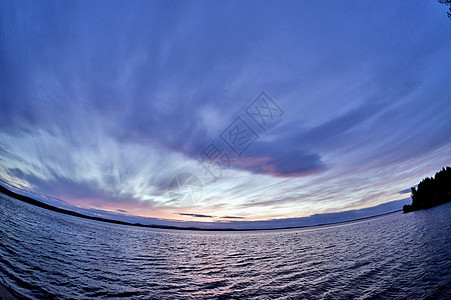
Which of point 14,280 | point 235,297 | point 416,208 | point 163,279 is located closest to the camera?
point 14,280

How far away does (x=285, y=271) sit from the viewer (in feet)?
69.2

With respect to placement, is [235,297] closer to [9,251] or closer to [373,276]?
[373,276]

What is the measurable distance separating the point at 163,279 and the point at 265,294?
37.1ft

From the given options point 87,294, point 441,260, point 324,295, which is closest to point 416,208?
point 441,260

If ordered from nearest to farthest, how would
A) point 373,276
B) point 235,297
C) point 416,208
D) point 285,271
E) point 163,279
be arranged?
point 235,297, point 373,276, point 163,279, point 285,271, point 416,208

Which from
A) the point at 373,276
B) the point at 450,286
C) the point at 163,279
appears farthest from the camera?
the point at 163,279

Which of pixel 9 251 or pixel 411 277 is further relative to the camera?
pixel 9 251

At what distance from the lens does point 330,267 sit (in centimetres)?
2138

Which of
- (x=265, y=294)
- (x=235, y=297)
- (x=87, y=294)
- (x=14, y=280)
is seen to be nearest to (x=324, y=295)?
(x=265, y=294)

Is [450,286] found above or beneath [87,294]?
beneath

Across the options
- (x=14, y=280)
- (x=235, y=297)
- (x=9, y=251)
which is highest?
(x=9, y=251)

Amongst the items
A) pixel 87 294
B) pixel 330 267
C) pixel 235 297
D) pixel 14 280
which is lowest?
pixel 330 267

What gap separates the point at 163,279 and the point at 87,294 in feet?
24.4

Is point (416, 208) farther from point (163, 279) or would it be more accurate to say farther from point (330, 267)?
point (163, 279)
